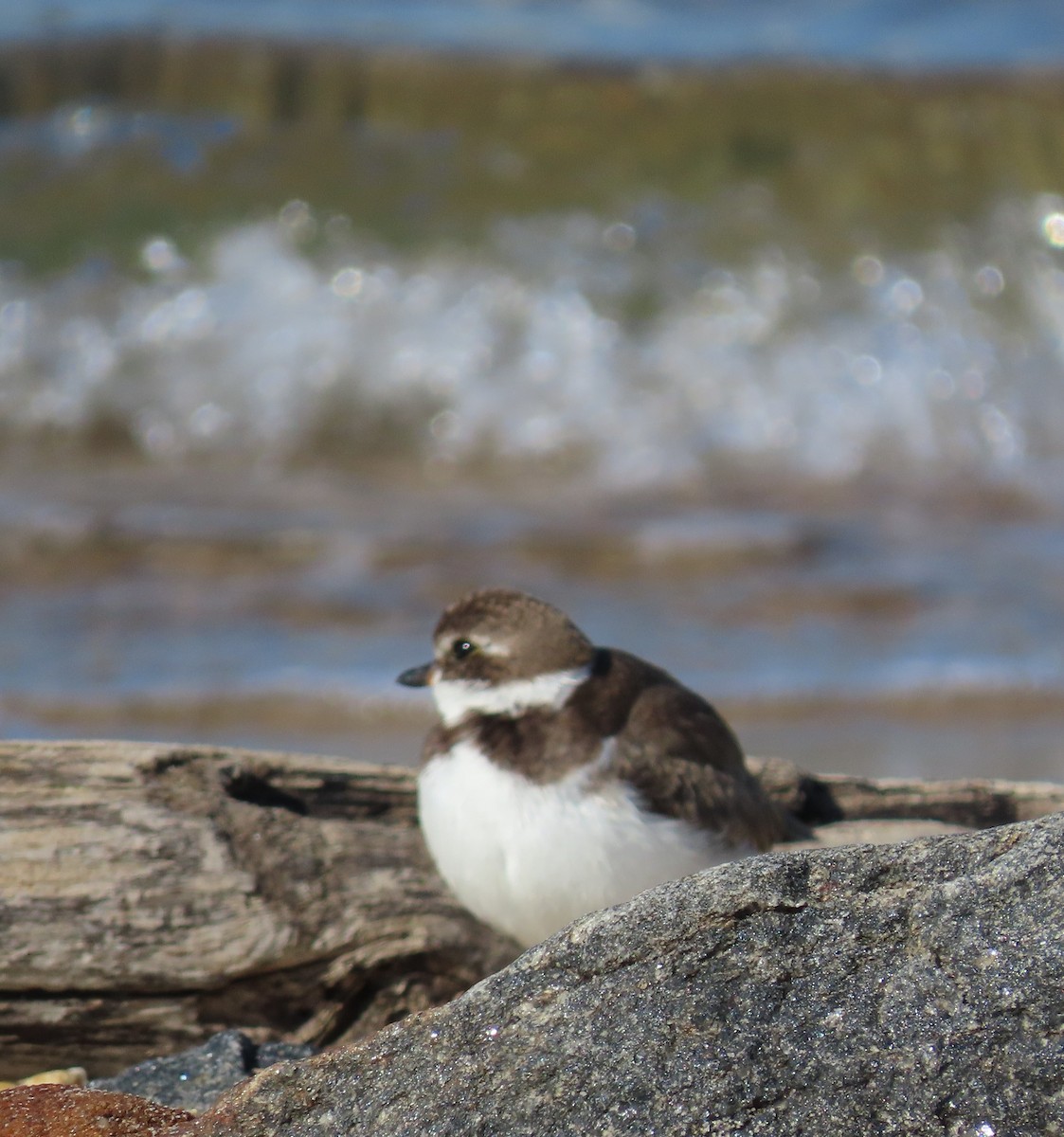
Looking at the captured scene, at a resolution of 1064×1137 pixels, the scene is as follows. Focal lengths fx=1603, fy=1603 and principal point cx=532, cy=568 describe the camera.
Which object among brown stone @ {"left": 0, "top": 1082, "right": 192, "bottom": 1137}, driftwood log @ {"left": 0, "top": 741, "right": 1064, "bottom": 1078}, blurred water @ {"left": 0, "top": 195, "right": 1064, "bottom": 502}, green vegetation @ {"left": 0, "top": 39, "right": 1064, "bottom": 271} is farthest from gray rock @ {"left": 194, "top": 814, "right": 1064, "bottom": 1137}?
green vegetation @ {"left": 0, "top": 39, "right": 1064, "bottom": 271}

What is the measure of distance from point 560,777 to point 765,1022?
1.54 metres

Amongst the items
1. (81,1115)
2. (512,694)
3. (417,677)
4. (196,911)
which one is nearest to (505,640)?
(512,694)

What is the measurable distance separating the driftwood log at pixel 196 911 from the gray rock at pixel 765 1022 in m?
1.15

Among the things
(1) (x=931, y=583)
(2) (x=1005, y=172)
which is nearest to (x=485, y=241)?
(2) (x=1005, y=172)

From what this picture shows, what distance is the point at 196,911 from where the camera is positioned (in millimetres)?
3498

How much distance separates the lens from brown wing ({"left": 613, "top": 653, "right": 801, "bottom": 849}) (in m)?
3.79

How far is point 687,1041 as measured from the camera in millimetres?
2211

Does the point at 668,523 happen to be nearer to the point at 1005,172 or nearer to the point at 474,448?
the point at 474,448

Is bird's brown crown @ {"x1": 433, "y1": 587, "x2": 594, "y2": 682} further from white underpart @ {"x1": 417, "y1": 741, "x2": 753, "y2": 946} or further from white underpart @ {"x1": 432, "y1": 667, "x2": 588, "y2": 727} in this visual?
white underpart @ {"x1": 417, "y1": 741, "x2": 753, "y2": 946}

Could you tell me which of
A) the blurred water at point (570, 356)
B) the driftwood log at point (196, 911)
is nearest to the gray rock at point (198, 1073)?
the driftwood log at point (196, 911)

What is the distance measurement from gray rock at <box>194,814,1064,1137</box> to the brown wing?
53.0 inches

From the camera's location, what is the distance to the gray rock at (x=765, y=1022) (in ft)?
6.96

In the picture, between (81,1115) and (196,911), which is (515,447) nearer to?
(196,911)

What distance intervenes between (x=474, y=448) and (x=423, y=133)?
→ 4.08 m
